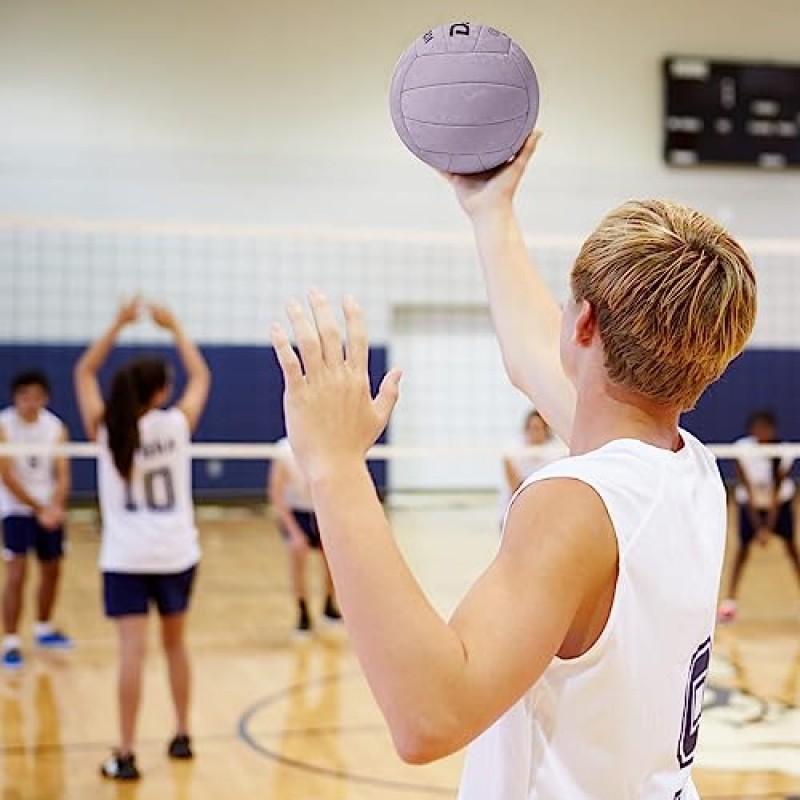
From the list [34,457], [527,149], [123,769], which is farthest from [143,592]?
[527,149]

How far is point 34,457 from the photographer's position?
25.8ft

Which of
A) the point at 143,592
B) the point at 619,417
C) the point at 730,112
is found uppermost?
the point at 730,112

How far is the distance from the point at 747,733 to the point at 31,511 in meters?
3.90

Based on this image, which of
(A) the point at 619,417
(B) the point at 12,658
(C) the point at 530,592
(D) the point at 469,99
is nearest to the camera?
(C) the point at 530,592

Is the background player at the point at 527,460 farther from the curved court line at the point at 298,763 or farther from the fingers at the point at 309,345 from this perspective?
the fingers at the point at 309,345

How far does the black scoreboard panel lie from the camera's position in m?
14.2

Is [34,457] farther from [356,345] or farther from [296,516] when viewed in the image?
[356,345]

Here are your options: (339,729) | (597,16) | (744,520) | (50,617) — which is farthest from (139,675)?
(597,16)

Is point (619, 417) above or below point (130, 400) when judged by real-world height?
above

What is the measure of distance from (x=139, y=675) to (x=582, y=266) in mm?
4103

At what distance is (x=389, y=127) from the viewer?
47.1ft

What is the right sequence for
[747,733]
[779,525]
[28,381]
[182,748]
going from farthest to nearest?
1. [779,525]
2. [28,381]
3. [747,733]
4. [182,748]

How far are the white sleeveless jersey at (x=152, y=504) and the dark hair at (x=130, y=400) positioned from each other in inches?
2.3

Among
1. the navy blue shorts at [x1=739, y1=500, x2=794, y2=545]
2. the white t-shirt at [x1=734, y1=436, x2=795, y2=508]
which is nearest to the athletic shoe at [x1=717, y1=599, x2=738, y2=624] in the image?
the navy blue shorts at [x1=739, y1=500, x2=794, y2=545]
